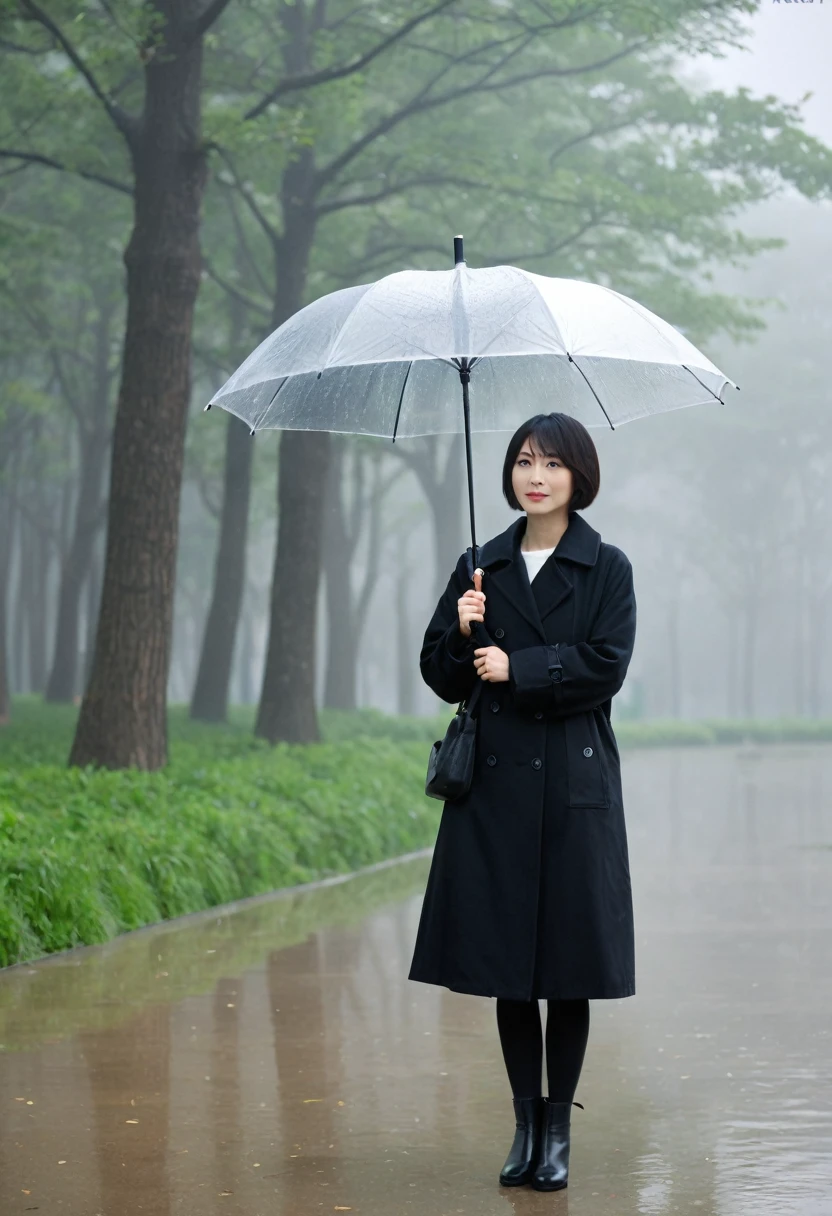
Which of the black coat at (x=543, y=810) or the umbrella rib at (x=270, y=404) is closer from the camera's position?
the black coat at (x=543, y=810)

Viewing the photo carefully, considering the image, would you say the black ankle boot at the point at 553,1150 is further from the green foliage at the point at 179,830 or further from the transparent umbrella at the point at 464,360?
the green foliage at the point at 179,830

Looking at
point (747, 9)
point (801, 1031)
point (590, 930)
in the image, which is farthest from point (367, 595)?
point (590, 930)

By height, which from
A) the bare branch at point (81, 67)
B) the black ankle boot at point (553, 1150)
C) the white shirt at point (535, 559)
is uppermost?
the bare branch at point (81, 67)

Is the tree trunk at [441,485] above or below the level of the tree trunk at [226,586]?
above

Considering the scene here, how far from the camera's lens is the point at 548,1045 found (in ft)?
16.8

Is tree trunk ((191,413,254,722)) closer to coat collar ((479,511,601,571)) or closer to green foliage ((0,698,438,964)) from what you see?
green foliage ((0,698,438,964))

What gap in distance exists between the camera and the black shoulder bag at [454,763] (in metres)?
5.07

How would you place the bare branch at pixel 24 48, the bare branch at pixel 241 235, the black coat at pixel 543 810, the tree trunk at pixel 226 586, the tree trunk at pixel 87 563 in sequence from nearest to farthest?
the black coat at pixel 543 810, the bare branch at pixel 24 48, the bare branch at pixel 241 235, the tree trunk at pixel 226 586, the tree trunk at pixel 87 563

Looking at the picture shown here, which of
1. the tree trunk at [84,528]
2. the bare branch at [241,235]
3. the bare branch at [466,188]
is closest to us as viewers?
the bare branch at [466,188]

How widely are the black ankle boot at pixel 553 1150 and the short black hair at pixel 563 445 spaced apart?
5.50 feet

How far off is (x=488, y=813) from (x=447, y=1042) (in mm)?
2474

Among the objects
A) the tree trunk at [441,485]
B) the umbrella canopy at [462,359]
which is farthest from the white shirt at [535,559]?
the tree trunk at [441,485]

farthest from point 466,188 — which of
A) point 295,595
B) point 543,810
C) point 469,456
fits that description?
point 543,810

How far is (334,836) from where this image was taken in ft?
45.6
